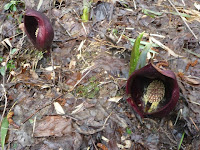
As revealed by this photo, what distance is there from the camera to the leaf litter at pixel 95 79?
120 cm

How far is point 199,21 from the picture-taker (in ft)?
6.16

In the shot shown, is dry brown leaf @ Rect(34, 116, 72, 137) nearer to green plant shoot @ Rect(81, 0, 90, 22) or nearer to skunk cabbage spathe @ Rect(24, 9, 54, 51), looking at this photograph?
skunk cabbage spathe @ Rect(24, 9, 54, 51)

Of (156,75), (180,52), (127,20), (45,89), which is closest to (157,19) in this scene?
(127,20)

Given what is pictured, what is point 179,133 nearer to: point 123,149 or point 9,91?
point 123,149

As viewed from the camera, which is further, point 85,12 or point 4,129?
point 85,12

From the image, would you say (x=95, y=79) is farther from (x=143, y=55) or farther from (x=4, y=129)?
(x=4, y=129)

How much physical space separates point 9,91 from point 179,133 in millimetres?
1085

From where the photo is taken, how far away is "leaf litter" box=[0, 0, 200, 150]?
120 cm

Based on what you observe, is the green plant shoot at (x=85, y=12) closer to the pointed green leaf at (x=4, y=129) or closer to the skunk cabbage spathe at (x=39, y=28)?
the skunk cabbage spathe at (x=39, y=28)

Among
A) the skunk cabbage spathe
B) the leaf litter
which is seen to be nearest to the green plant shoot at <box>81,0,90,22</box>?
the leaf litter

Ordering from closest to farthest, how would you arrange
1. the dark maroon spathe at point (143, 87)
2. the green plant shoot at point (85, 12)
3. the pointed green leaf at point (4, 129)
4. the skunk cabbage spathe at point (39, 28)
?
1. the dark maroon spathe at point (143, 87)
2. the pointed green leaf at point (4, 129)
3. the skunk cabbage spathe at point (39, 28)
4. the green plant shoot at point (85, 12)

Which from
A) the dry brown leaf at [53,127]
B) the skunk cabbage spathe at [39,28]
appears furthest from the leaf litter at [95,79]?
the skunk cabbage spathe at [39,28]

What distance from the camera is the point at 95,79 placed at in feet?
4.72

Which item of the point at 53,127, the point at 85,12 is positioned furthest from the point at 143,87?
the point at 85,12
